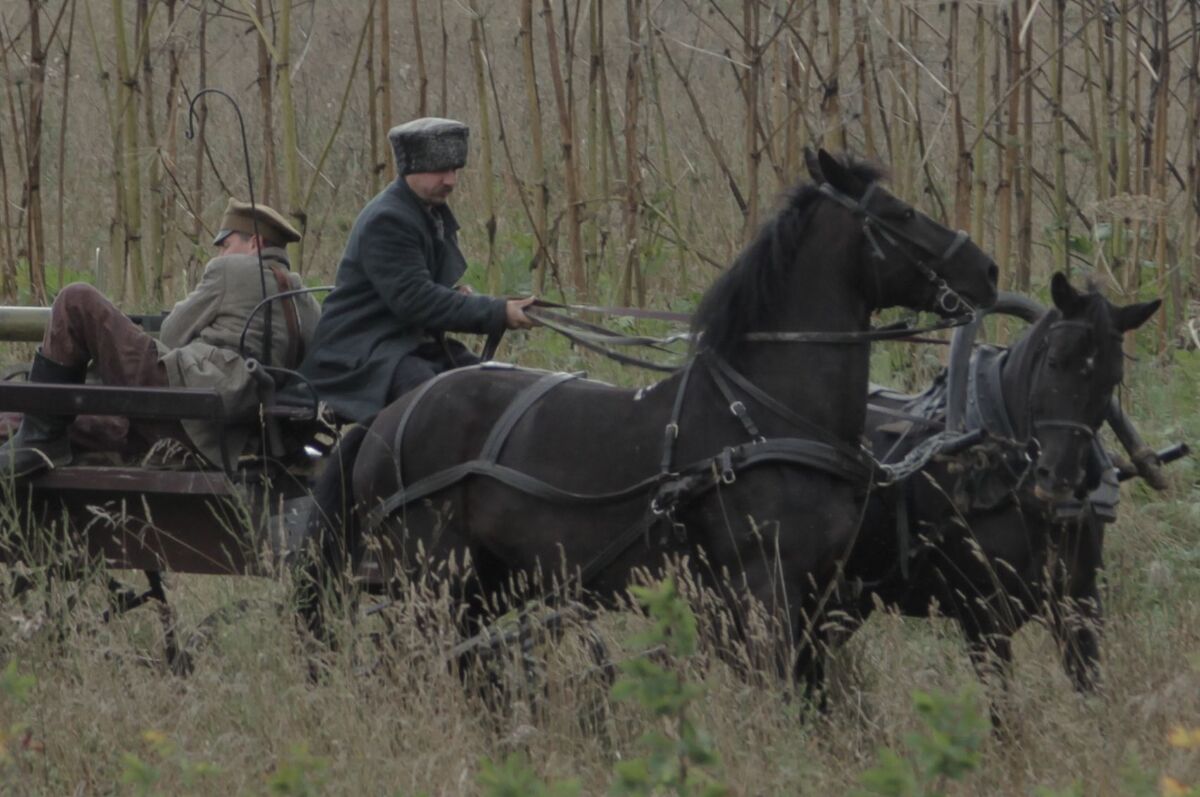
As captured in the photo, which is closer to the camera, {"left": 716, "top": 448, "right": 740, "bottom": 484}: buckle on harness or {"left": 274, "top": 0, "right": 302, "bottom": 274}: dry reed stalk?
{"left": 716, "top": 448, "right": 740, "bottom": 484}: buckle on harness

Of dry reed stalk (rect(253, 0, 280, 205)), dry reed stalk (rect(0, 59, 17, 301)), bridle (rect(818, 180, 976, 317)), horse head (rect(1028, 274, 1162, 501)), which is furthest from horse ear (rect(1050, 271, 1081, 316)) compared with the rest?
dry reed stalk (rect(0, 59, 17, 301))

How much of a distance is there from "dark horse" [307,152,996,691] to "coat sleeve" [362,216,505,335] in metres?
0.26

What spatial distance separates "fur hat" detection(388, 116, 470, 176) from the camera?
6090 millimetres

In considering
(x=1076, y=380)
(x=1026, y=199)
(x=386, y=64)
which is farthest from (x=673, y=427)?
(x=386, y=64)

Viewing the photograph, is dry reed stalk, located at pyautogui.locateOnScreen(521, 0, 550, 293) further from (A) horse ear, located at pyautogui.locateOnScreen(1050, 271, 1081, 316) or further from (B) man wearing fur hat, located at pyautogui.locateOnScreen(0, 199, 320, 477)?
(A) horse ear, located at pyautogui.locateOnScreen(1050, 271, 1081, 316)

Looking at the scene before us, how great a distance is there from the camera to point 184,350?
612 centimetres

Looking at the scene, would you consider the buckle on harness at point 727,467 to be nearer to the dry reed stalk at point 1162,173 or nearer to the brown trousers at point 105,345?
the brown trousers at point 105,345

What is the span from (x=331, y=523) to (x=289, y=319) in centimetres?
83

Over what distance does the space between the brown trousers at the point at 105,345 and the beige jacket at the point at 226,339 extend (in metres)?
0.06

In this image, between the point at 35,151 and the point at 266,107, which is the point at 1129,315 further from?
the point at 35,151

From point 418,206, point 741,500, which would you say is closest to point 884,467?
point 741,500

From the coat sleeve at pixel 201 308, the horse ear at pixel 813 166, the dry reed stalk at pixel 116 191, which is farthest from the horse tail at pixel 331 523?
the dry reed stalk at pixel 116 191

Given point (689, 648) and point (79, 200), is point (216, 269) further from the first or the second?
point (79, 200)

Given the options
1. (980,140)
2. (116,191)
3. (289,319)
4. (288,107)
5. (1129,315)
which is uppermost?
(288,107)
